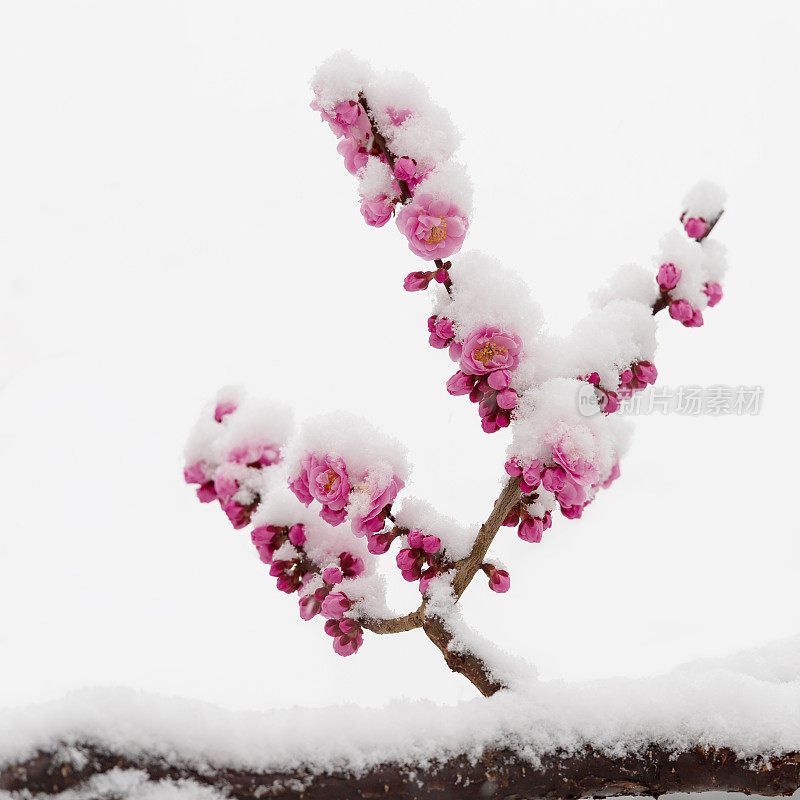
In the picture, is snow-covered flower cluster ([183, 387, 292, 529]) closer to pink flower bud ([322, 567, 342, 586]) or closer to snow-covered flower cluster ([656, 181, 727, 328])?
pink flower bud ([322, 567, 342, 586])

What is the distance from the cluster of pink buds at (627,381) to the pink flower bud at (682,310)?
109mm

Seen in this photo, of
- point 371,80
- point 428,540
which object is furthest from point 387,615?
point 371,80

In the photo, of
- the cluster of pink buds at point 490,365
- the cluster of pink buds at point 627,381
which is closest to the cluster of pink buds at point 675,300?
the cluster of pink buds at point 627,381

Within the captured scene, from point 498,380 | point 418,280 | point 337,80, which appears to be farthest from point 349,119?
point 498,380

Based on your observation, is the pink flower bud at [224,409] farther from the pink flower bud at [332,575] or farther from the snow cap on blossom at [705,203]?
the snow cap on blossom at [705,203]

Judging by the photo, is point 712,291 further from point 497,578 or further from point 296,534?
point 296,534

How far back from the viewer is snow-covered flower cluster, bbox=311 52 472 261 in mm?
494

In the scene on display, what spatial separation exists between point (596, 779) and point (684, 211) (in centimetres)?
58

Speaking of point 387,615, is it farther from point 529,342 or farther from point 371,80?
point 371,80

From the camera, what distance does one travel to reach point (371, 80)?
1.72 ft

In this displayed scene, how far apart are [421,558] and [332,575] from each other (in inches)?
3.2

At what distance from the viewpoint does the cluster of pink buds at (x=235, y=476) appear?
608 mm

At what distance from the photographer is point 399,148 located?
525 mm

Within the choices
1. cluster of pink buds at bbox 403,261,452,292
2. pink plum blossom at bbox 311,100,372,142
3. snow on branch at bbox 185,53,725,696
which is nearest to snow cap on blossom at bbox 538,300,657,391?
snow on branch at bbox 185,53,725,696
